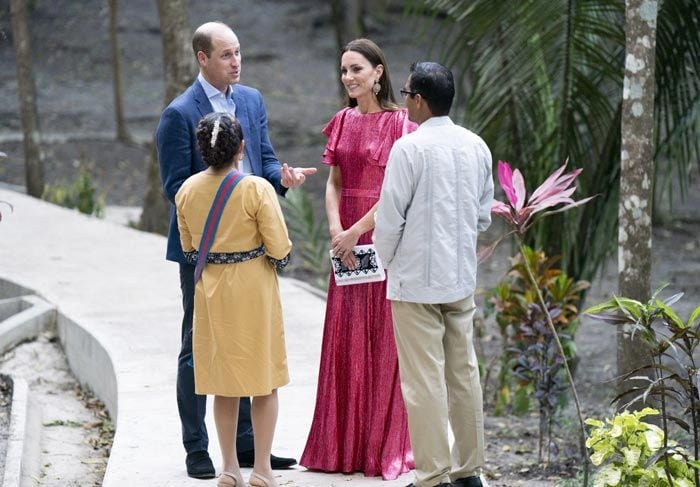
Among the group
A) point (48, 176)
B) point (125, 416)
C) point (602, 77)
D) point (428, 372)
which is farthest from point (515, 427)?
point (48, 176)

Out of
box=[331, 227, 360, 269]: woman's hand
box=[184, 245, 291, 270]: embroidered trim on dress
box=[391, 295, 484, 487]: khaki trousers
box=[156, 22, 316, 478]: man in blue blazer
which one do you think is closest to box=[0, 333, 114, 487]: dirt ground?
box=[156, 22, 316, 478]: man in blue blazer

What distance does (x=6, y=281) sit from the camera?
8.98 metres

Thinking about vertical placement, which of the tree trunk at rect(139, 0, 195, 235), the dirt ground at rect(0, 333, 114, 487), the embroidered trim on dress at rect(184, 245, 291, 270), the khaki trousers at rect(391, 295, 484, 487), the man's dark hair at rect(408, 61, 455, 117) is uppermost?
the tree trunk at rect(139, 0, 195, 235)

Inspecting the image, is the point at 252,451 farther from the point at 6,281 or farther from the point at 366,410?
the point at 6,281

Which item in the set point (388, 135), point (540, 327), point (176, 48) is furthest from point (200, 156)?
point (176, 48)

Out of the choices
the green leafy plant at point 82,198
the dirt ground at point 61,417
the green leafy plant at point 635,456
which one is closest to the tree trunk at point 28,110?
the green leafy plant at point 82,198

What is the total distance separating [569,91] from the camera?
7602 millimetres

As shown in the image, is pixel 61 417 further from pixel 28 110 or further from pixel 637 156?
pixel 28 110

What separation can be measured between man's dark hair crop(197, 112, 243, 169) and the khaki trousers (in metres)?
0.83

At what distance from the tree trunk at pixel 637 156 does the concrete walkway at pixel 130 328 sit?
4.95 feet

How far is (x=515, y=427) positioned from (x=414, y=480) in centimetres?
345

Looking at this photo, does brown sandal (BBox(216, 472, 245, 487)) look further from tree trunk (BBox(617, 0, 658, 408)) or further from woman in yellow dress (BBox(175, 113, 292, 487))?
tree trunk (BBox(617, 0, 658, 408))

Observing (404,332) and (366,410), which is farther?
(366,410)

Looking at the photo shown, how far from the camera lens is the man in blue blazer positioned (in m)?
4.55
